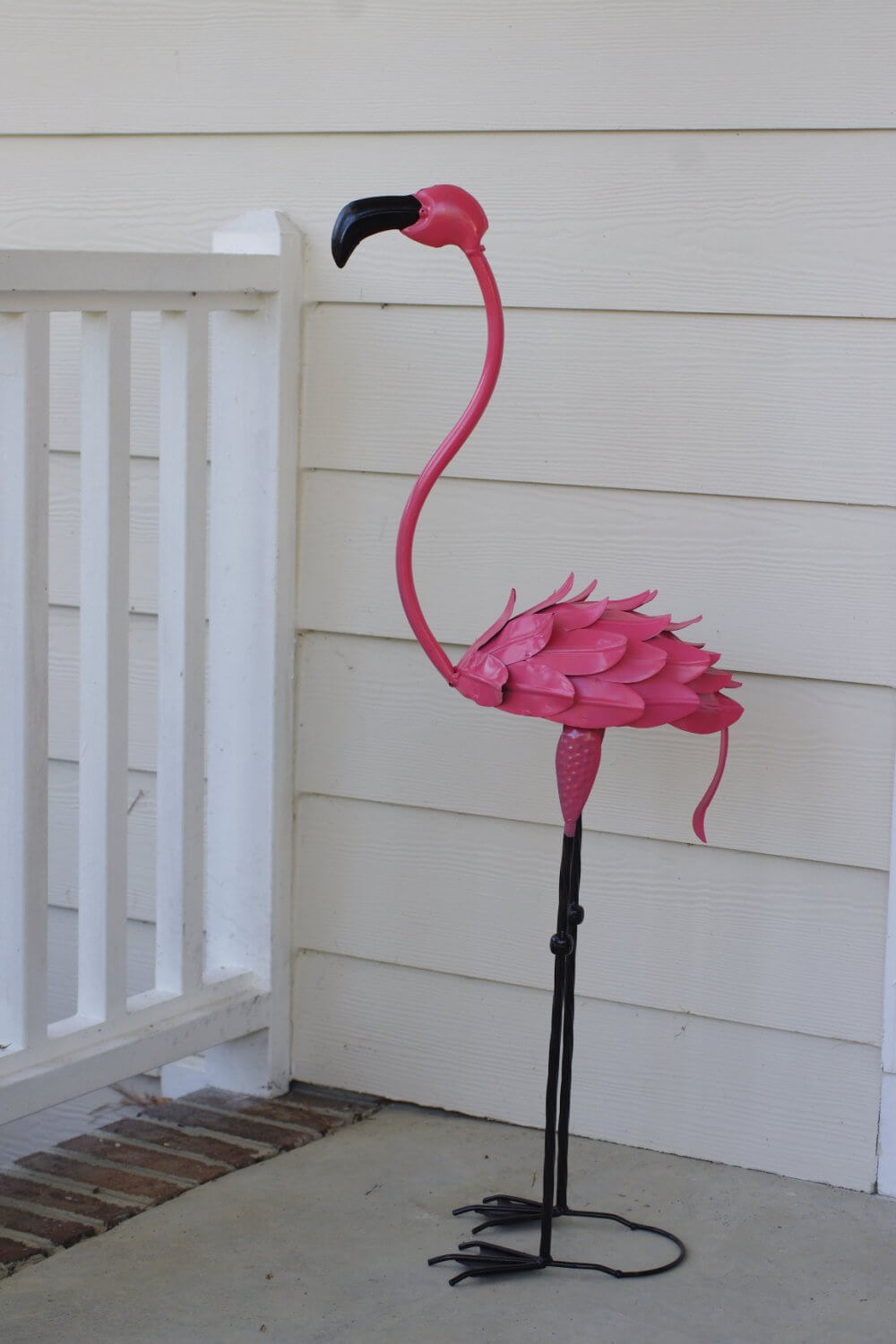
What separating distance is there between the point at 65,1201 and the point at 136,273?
1.16 metres

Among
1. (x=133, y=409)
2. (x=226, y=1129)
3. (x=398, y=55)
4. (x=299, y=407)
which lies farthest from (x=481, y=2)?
(x=226, y=1129)

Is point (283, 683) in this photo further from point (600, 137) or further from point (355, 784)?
point (600, 137)

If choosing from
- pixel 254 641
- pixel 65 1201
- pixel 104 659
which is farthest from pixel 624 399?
pixel 65 1201

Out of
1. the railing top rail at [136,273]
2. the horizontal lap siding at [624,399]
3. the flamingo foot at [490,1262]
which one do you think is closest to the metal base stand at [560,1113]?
the flamingo foot at [490,1262]

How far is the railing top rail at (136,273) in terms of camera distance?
1.82m

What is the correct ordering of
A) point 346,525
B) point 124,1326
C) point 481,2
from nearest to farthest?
1. point 124,1326
2. point 481,2
3. point 346,525

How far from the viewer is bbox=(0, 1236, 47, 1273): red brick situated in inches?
71.7

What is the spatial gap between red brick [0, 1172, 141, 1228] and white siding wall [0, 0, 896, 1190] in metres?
0.47

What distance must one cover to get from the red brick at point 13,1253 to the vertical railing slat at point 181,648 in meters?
0.44

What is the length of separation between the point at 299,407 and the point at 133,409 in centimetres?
30

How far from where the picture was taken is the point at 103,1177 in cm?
207

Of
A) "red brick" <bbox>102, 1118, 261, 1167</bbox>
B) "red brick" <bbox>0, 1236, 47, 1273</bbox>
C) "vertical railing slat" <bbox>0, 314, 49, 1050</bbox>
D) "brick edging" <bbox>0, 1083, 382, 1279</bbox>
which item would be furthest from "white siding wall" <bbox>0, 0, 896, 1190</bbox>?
"red brick" <bbox>0, 1236, 47, 1273</bbox>

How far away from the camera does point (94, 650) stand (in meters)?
2.04

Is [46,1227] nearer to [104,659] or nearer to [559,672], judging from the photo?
[104,659]
